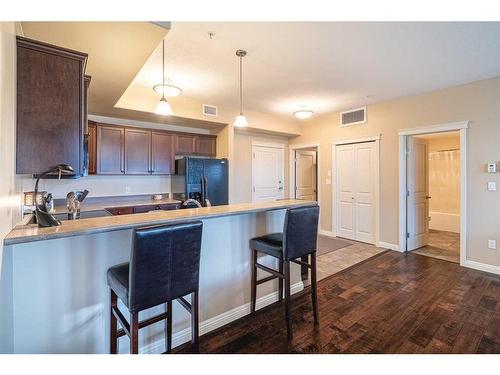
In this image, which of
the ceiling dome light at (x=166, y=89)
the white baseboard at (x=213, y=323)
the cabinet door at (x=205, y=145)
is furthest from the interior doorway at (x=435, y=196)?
the ceiling dome light at (x=166, y=89)

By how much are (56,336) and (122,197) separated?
10.3 feet

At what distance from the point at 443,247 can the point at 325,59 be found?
164 inches

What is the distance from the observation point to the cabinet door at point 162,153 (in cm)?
432

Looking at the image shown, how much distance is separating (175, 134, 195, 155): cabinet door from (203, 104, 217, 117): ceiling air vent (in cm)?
53

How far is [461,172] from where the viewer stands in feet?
12.1

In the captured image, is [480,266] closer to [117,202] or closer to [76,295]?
[76,295]

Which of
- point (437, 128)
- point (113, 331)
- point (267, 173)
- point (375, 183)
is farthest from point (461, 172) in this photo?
point (113, 331)

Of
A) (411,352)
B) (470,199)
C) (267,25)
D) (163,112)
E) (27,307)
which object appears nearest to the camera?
(27,307)

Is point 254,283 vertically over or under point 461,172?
under

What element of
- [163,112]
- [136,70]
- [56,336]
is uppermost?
[136,70]

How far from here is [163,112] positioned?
2773 mm

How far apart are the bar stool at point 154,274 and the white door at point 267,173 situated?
4229 mm
